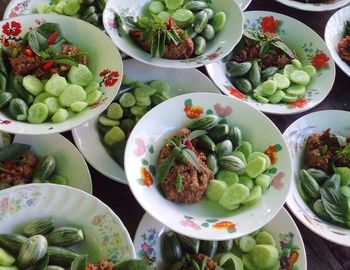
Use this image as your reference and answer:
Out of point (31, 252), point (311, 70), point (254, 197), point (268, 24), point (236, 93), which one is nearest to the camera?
point (31, 252)

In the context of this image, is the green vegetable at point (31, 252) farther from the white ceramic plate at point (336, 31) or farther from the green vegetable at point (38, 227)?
the white ceramic plate at point (336, 31)

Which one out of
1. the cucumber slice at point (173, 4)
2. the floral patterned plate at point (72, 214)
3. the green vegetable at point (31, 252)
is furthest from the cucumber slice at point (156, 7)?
the green vegetable at point (31, 252)

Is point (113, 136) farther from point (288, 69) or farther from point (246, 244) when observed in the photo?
point (288, 69)

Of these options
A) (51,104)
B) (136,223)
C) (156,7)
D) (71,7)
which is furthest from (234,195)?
(71,7)

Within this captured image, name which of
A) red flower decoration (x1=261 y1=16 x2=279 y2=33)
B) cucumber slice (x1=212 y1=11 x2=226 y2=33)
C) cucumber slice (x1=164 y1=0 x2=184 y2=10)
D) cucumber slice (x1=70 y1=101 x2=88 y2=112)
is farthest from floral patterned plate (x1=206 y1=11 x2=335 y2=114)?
cucumber slice (x1=70 y1=101 x2=88 y2=112)

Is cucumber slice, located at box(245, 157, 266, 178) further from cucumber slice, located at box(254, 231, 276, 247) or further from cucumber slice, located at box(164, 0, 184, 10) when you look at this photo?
cucumber slice, located at box(164, 0, 184, 10)
